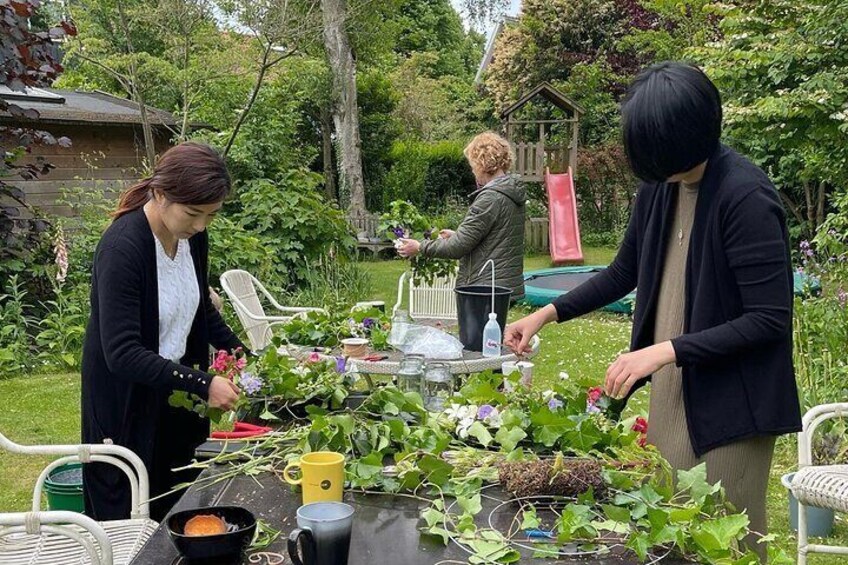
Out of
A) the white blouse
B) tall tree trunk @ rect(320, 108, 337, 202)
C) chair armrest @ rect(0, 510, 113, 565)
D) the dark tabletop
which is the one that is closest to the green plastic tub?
the white blouse

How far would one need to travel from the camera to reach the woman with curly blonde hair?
14.7 feet

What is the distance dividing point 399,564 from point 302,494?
0.35 meters

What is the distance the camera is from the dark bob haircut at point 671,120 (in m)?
1.74

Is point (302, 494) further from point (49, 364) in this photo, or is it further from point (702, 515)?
point (49, 364)

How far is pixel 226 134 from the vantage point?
933cm

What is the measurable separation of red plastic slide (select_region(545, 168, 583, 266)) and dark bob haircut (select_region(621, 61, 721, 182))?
10790 mm

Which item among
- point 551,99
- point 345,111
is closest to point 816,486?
point 551,99

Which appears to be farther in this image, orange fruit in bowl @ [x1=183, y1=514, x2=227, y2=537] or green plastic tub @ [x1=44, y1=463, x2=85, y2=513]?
green plastic tub @ [x1=44, y1=463, x2=85, y2=513]

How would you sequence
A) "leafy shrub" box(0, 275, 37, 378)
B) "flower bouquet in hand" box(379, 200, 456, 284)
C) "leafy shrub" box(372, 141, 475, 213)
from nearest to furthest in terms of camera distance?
"flower bouquet in hand" box(379, 200, 456, 284) < "leafy shrub" box(0, 275, 37, 378) < "leafy shrub" box(372, 141, 475, 213)

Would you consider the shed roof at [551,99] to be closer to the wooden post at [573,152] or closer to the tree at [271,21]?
the wooden post at [573,152]

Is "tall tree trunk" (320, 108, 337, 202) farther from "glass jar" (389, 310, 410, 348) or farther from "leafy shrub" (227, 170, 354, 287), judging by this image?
"glass jar" (389, 310, 410, 348)

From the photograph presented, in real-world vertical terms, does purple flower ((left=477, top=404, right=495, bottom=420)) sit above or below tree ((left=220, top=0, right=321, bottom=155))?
below

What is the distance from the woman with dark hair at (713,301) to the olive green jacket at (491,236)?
244cm

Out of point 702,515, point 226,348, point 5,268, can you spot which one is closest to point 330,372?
point 226,348
